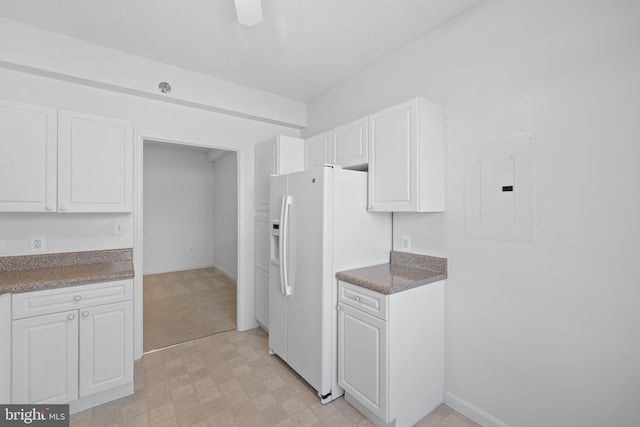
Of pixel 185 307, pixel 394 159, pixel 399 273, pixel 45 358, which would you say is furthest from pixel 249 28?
pixel 185 307

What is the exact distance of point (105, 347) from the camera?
2004 millimetres

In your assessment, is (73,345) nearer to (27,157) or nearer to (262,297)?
(27,157)

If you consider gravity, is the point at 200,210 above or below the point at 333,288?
above

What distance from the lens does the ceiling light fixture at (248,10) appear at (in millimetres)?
1531

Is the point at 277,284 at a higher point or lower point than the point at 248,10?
lower

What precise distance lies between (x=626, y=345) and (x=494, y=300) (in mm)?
593

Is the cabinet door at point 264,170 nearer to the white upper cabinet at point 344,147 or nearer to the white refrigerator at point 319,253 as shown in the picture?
the white upper cabinet at point 344,147

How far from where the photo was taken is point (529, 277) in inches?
66.1

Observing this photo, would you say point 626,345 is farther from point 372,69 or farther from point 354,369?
point 372,69

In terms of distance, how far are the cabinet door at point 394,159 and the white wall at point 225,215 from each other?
358 centimetres

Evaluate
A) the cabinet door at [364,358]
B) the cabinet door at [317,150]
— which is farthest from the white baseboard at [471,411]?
the cabinet door at [317,150]

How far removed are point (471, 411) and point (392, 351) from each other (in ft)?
2.57

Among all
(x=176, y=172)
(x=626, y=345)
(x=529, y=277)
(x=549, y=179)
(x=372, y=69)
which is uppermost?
(x=372, y=69)

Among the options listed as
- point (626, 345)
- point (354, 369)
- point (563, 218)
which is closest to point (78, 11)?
point (354, 369)
